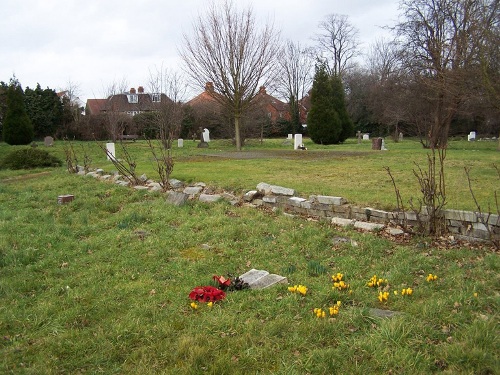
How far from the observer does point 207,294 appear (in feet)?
12.5

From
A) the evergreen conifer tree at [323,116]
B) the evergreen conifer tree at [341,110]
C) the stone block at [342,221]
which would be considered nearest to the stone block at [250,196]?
the stone block at [342,221]

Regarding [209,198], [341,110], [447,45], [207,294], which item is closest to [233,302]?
[207,294]

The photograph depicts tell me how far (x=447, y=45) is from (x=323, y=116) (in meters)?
15.4

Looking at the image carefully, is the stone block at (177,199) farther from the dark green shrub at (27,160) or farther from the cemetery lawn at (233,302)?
the dark green shrub at (27,160)

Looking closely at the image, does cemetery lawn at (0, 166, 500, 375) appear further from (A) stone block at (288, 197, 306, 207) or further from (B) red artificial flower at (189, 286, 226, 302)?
(A) stone block at (288, 197, 306, 207)

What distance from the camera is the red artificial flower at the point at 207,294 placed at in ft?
12.4

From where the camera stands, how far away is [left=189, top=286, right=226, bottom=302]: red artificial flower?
3781 mm

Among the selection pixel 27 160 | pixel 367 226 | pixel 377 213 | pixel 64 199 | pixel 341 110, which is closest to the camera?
pixel 367 226

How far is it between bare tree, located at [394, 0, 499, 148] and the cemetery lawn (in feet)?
7.36

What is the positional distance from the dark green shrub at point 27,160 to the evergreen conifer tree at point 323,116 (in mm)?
17618

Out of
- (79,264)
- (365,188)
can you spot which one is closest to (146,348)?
(79,264)

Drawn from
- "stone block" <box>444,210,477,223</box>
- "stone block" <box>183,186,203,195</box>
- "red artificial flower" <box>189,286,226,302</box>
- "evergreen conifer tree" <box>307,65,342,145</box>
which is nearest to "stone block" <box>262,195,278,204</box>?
"stone block" <box>183,186,203,195</box>

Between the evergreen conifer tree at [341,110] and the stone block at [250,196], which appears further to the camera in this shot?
the evergreen conifer tree at [341,110]

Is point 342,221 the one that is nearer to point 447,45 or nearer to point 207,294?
point 207,294
